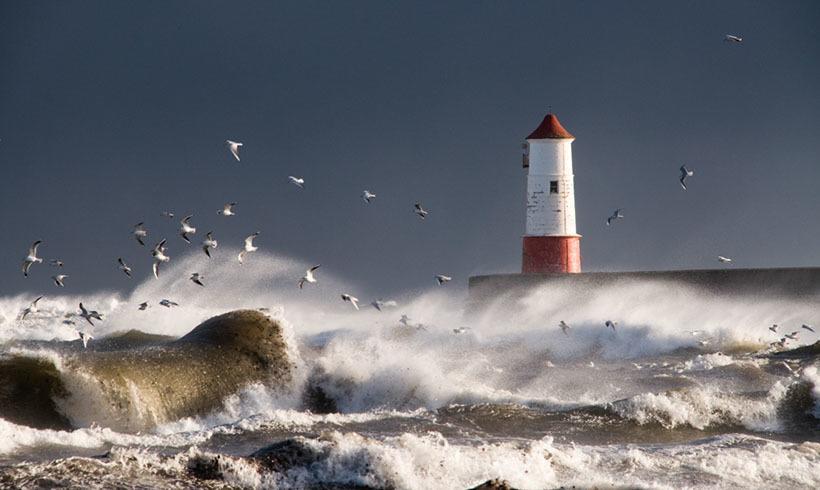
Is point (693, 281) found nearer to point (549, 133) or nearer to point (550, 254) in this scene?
point (550, 254)

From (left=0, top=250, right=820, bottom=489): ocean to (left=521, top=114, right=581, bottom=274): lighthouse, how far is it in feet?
35.7

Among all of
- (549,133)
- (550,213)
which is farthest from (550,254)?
(549,133)

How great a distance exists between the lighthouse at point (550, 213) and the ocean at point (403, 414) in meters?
10.9

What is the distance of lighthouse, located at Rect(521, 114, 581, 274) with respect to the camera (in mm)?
43906

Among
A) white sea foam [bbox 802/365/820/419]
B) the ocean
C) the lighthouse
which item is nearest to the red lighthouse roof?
the lighthouse

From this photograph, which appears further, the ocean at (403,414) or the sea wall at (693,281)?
the sea wall at (693,281)

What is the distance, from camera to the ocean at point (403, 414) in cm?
1286

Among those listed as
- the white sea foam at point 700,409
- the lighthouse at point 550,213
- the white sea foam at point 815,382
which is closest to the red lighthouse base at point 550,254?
the lighthouse at point 550,213

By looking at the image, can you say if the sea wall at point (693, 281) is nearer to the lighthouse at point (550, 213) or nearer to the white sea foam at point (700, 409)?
the lighthouse at point (550, 213)

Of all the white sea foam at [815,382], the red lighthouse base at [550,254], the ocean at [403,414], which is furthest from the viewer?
the red lighthouse base at [550,254]

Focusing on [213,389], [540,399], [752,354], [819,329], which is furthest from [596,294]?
[213,389]

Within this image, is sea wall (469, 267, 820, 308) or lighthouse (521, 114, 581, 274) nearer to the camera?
sea wall (469, 267, 820, 308)

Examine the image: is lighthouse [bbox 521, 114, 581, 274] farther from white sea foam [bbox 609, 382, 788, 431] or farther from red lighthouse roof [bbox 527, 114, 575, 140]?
white sea foam [bbox 609, 382, 788, 431]

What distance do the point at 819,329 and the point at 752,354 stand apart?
305 inches
